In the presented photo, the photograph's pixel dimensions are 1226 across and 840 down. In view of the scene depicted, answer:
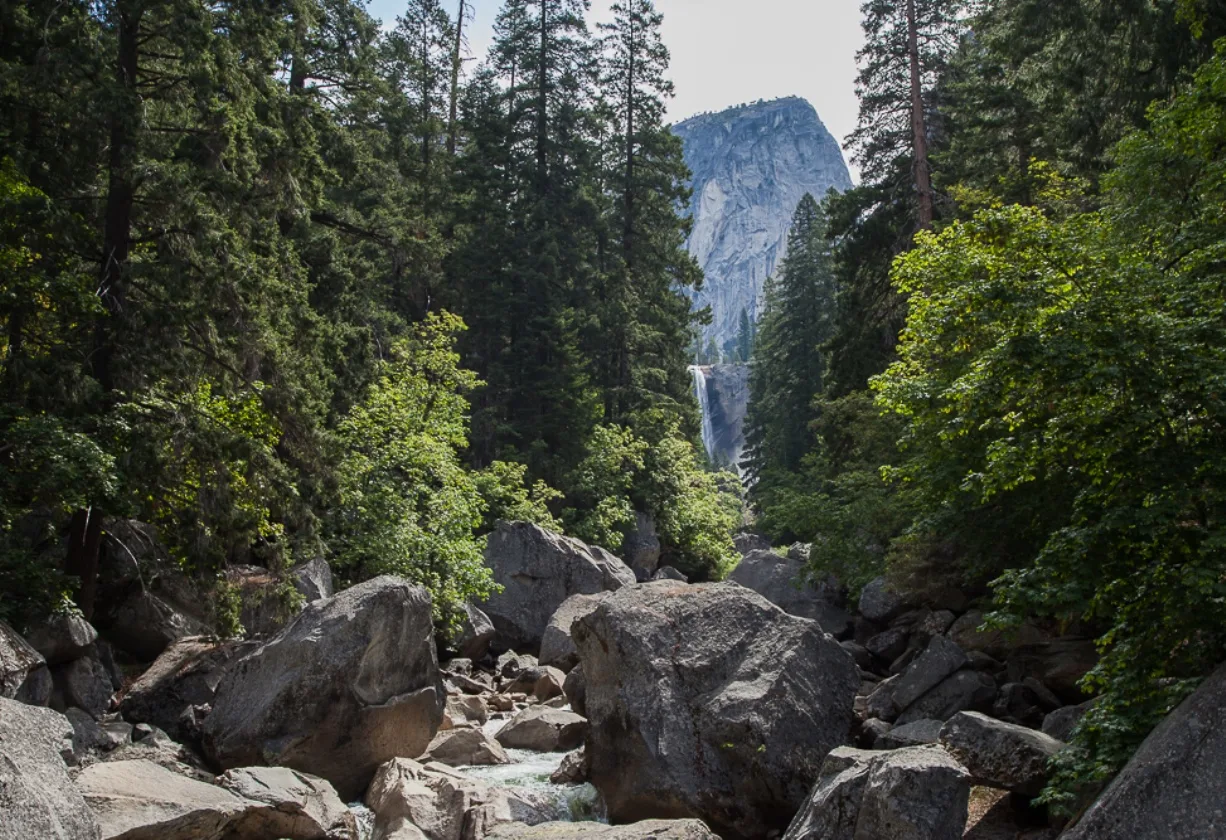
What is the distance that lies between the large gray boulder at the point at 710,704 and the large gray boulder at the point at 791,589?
6.89 metres

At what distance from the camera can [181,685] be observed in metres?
12.9

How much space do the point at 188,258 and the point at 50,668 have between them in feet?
18.6

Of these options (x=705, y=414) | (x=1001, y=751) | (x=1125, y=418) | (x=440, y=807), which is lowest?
(x=440, y=807)

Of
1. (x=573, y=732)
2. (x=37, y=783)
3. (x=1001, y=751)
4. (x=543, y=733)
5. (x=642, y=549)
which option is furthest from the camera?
(x=642, y=549)

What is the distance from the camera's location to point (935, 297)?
420 inches

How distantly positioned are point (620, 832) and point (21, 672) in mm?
6373

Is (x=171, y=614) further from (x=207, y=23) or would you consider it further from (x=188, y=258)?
(x=207, y=23)

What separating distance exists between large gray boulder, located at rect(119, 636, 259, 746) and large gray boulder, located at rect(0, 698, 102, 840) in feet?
16.2

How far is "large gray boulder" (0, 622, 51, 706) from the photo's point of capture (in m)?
9.51

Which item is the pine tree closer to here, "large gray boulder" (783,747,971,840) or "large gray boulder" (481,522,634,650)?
"large gray boulder" (481,522,634,650)

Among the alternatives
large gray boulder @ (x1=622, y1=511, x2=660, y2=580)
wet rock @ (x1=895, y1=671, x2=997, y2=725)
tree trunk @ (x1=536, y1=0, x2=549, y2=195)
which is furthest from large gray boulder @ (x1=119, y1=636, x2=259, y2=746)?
tree trunk @ (x1=536, y1=0, x2=549, y2=195)

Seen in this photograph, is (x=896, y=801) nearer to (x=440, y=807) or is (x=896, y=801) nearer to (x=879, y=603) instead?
(x=440, y=807)

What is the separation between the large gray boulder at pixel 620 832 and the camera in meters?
8.20

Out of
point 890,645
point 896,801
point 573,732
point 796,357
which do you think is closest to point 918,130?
point 890,645
